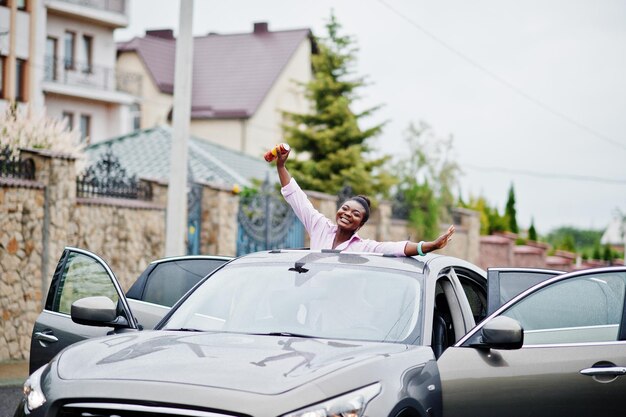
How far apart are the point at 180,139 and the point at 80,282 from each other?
798cm

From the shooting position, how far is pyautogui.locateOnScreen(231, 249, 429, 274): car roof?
6098 mm

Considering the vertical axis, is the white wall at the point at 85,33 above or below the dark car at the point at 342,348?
→ above

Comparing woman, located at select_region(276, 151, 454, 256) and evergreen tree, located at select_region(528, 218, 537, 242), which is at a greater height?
woman, located at select_region(276, 151, 454, 256)

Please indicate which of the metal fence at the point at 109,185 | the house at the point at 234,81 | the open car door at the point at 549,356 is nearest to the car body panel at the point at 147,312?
the open car door at the point at 549,356

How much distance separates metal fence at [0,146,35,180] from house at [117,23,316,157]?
31691 millimetres

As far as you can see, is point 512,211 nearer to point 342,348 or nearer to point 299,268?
point 299,268

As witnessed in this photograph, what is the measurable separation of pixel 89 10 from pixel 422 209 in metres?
17.6

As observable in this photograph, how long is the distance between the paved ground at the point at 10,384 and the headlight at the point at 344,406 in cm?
549

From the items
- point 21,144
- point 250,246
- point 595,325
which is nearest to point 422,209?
point 250,246

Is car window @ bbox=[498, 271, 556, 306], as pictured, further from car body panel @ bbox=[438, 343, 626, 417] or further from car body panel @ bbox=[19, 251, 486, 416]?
car body panel @ bbox=[19, 251, 486, 416]

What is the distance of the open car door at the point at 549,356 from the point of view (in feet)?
17.7

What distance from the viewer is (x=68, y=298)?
6852 millimetres

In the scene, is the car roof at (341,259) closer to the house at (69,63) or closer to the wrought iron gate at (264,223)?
the wrought iron gate at (264,223)

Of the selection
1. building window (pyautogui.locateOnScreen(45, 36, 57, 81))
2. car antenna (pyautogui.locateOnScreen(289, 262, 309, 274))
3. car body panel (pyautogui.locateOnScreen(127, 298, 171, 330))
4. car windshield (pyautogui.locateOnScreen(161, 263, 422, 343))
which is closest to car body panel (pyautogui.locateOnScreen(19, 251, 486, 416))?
car windshield (pyautogui.locateOnScreen(161, 263, 422, 343))
